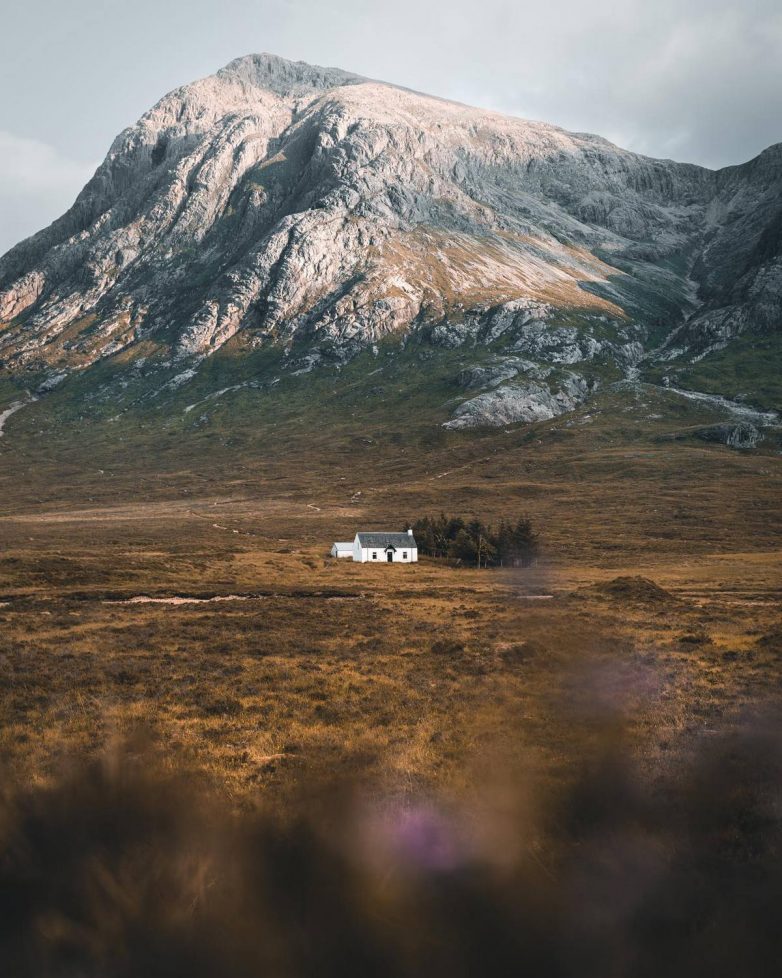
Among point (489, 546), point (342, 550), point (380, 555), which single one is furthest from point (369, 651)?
point (342, 550)

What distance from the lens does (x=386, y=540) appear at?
9638 cm

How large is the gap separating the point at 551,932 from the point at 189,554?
83362 millimetres

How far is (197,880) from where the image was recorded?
637 inches

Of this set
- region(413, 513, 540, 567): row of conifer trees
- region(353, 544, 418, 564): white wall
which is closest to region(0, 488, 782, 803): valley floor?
region(413, 513, 540, 567): row of conifer trees

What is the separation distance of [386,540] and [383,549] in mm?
1729

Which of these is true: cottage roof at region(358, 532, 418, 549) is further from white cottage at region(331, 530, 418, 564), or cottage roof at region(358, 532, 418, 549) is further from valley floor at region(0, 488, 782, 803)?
valley floor at region(0, 488, 782, 803)

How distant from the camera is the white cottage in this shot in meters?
94.6

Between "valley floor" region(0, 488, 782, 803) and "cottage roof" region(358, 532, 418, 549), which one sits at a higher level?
"cottage roof" region(358, 532, 418, 549)

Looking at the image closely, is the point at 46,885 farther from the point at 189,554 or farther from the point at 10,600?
the point at 189,554

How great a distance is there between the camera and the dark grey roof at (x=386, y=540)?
95562 mm

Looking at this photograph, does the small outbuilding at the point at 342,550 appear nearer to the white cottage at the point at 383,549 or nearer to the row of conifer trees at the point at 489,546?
the white cottage at the point at 383,549

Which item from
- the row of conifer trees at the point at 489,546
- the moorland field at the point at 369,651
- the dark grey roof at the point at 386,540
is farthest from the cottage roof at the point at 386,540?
the row of conifer trees at the point at 489,546

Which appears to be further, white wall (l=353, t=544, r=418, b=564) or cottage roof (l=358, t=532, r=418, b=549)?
cottage roof (l=358, t=532, r=418, b=549)

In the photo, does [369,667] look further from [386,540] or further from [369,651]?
[386,540]
